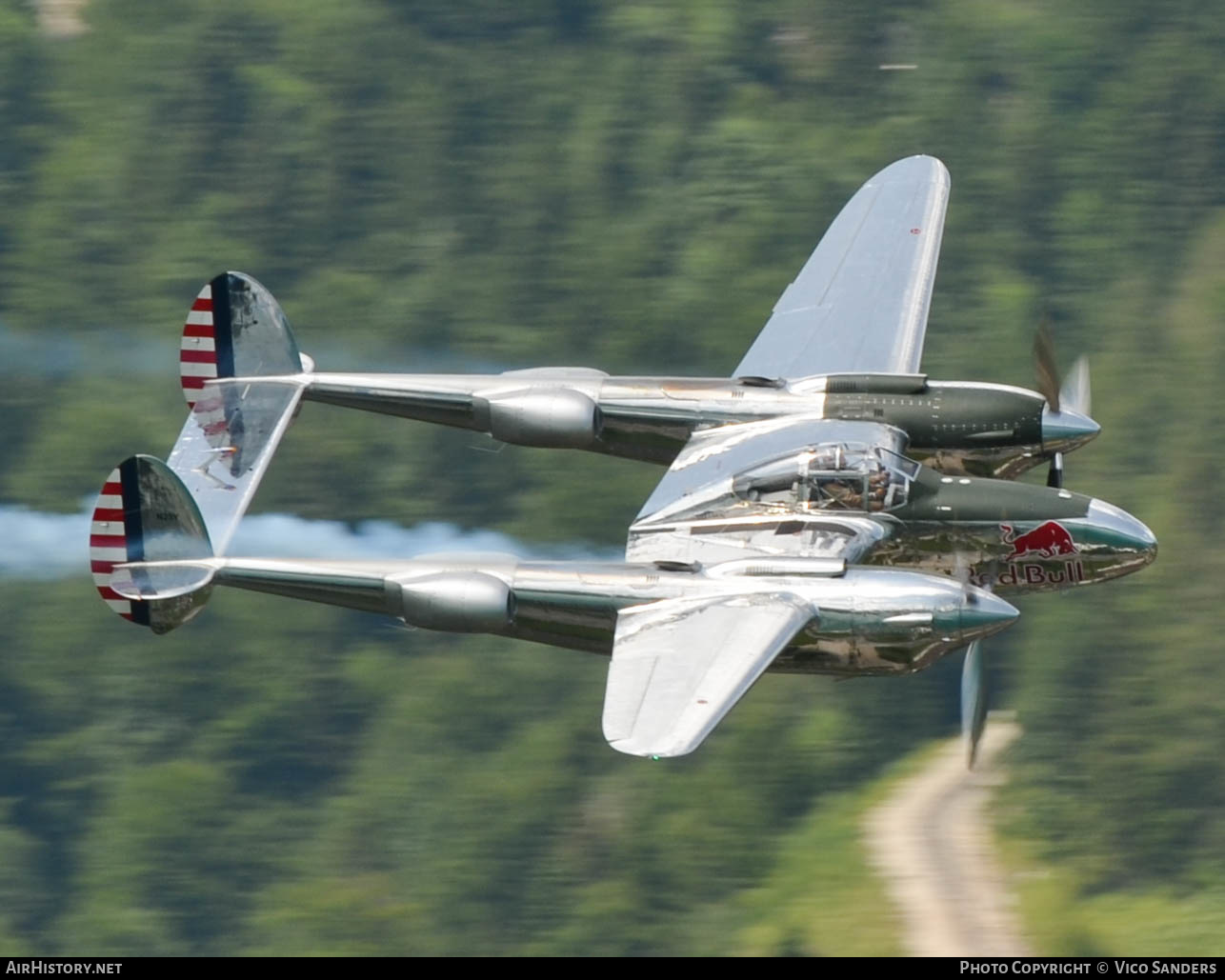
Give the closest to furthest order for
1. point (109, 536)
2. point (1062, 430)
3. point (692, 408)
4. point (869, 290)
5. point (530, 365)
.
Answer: point (109, 536) < point (1062, 430) < point (692, 408) < point (869, 290) < point (530, 365)

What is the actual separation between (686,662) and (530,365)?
6504cm

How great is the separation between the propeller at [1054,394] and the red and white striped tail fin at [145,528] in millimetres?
13261

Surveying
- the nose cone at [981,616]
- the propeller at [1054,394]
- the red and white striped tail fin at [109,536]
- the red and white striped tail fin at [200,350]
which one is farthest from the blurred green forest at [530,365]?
the red and white striped tail fin at [109,536]

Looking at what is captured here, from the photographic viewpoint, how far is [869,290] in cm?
4256

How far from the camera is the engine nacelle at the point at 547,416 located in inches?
1566

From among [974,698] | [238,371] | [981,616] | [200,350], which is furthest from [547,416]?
[981,616]

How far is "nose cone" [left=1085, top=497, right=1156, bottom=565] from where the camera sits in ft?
121

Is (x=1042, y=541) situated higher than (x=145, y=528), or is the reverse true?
(x=145, y=528)

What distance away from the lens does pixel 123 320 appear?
360 ft

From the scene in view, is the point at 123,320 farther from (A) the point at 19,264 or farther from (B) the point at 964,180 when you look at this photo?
(B) the point at 964,180

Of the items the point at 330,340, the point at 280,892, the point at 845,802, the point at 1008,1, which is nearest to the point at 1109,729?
the point at 845,802

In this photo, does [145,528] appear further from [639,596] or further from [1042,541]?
[1042,541]

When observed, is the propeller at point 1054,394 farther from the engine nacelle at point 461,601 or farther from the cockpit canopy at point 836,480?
the engine nacelle at point 461,601
